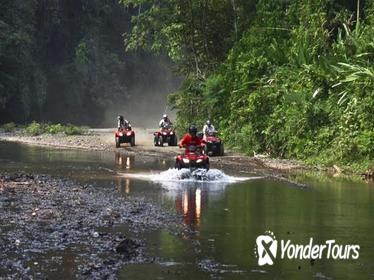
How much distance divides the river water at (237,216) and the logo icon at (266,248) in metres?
0.09

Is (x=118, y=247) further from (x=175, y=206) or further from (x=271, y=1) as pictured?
(x=271, y=1)

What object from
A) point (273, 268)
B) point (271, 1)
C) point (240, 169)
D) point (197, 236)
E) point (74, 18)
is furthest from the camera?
point (74, 18)

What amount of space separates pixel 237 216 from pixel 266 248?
10.4ft

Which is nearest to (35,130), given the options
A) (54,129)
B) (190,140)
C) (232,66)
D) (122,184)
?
(54,129)

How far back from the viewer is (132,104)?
3071 inches

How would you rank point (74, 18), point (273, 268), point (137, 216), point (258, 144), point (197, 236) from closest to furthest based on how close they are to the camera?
point (273, 268), point (197, 236), point (137, 216), point (258, 144), point (74, 18)

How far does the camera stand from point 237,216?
15023 millimetres

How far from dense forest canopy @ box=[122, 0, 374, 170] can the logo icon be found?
13534mm

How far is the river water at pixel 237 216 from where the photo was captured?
411 inches

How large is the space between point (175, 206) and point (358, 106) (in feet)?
41.7

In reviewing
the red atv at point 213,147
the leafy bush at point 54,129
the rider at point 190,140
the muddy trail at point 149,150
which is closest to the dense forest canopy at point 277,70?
the muddy trail at point 149,150

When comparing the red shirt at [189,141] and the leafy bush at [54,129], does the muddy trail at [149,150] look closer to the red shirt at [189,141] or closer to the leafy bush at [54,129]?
the leafy bush at [54,129]

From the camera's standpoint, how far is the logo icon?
1105cm

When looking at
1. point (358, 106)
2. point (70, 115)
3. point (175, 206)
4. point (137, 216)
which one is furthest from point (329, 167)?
point (70, 115)
